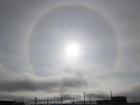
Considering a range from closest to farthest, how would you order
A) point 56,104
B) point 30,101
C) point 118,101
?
point 118,101
point 56,104
point 30,101

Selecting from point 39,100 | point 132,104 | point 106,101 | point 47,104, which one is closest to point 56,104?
point 47,104

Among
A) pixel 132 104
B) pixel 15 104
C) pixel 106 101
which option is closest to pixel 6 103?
pixel 15 104

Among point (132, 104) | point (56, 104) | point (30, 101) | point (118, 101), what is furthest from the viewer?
point (30, 101)

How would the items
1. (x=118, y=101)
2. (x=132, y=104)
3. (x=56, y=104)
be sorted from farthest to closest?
(x=56, y=104) → (x=118, y=101) → (x=132, y=104)

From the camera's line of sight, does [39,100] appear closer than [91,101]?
No

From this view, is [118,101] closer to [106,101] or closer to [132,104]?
[106,101]

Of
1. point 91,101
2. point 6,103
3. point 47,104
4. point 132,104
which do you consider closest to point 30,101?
point 47,104

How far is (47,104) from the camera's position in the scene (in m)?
124

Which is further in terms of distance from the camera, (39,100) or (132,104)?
(39,100)

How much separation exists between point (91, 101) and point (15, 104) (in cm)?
4043

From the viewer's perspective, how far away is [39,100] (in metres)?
138

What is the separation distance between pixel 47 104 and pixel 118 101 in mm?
43768

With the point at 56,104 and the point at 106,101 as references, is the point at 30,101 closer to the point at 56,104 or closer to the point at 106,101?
the point at 56,104

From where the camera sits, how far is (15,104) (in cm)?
10788
